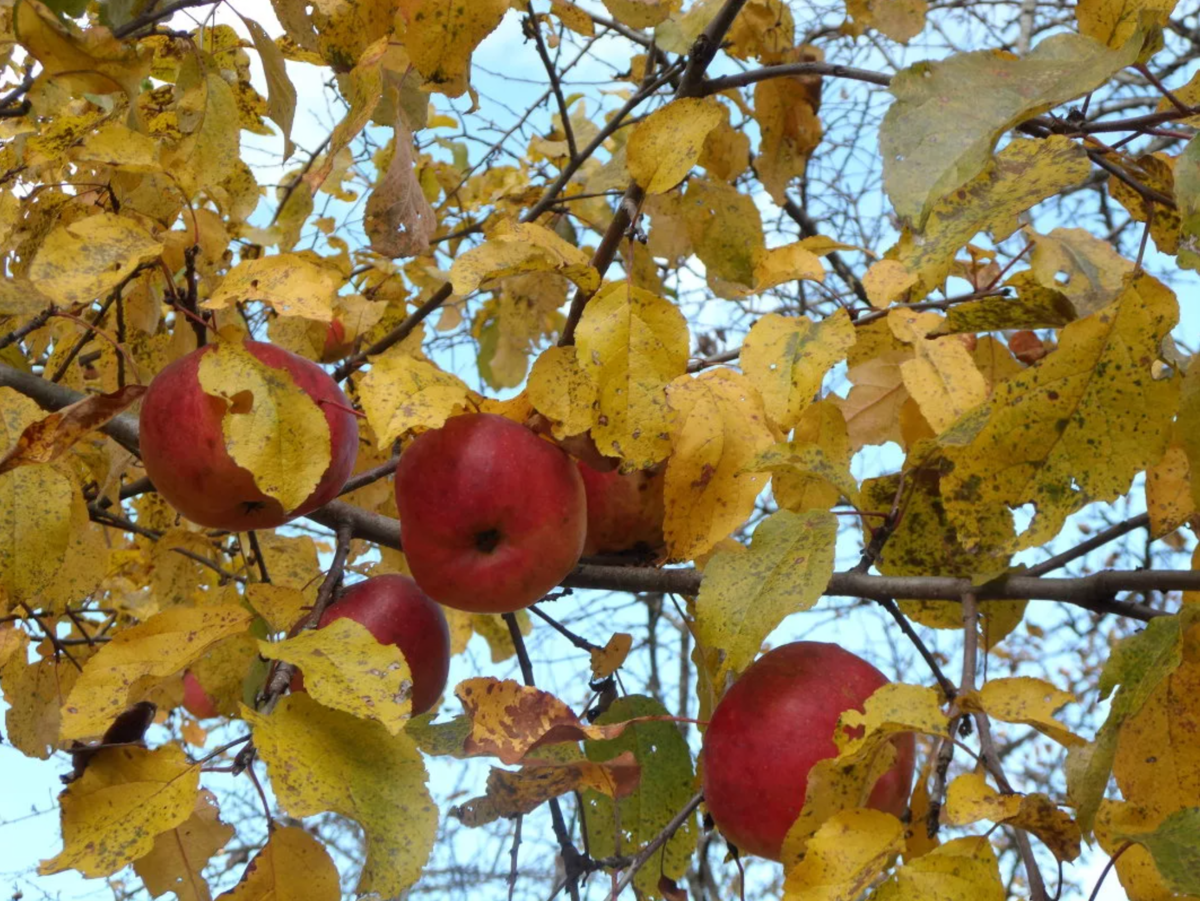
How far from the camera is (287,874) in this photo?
0.80 meters

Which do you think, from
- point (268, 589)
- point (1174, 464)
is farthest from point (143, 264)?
point (1174, 464)

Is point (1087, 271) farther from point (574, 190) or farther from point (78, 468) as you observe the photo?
point (78, 468)

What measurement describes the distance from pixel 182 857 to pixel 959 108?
3.00 feet

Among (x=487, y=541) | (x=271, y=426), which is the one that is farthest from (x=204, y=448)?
(x=487, y=541)

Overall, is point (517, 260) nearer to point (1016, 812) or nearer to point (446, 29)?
point (446, 29)

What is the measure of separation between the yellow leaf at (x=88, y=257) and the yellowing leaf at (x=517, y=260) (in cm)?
26

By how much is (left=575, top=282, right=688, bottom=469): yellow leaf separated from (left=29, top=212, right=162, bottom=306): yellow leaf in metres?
0.37

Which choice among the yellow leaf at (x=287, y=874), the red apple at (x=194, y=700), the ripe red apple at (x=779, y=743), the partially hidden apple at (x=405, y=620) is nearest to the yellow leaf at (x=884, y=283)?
the ripe red apple at (x=779, y=743)

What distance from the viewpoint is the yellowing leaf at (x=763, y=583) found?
77 centimetres

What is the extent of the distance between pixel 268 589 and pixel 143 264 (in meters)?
0.43

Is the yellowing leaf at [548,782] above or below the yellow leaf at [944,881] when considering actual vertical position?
above

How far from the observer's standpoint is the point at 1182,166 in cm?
63

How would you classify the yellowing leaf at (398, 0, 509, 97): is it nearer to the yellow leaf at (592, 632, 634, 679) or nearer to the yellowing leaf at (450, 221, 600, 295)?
the yellowing leaf at (450, 221, 600, 295)

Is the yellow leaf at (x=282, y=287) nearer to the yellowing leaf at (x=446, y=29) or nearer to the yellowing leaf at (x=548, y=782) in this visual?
the yellowing leaf at (x=446, y=29)
